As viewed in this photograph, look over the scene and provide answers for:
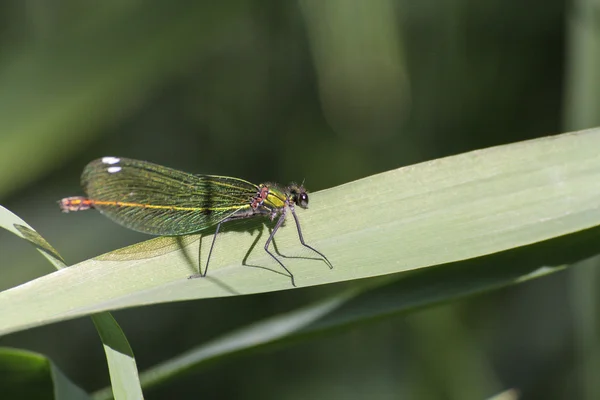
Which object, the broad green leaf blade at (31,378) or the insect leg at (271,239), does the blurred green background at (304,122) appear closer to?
the insect leg at (271,239)

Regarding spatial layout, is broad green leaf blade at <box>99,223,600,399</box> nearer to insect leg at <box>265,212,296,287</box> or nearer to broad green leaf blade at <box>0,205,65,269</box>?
insect leg at <box>265,212,296,287</box>

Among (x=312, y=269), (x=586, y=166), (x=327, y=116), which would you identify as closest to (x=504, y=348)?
(x=327, y=116)

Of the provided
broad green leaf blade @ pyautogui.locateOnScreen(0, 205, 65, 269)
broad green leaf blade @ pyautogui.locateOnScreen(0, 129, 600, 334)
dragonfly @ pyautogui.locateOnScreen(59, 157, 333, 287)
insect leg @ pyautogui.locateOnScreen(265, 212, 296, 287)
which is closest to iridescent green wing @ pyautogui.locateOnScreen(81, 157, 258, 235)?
dragonfly @ pyautogui.locateOnScreen(59, 157, 333, 287)

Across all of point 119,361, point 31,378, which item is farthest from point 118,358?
point 31,378

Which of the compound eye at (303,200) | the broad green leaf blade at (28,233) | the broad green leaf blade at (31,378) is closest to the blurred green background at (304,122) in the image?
the compound eye at (303,200)

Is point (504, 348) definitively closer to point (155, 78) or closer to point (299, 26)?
point (299, 26)

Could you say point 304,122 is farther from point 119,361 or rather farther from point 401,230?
point 119,361
